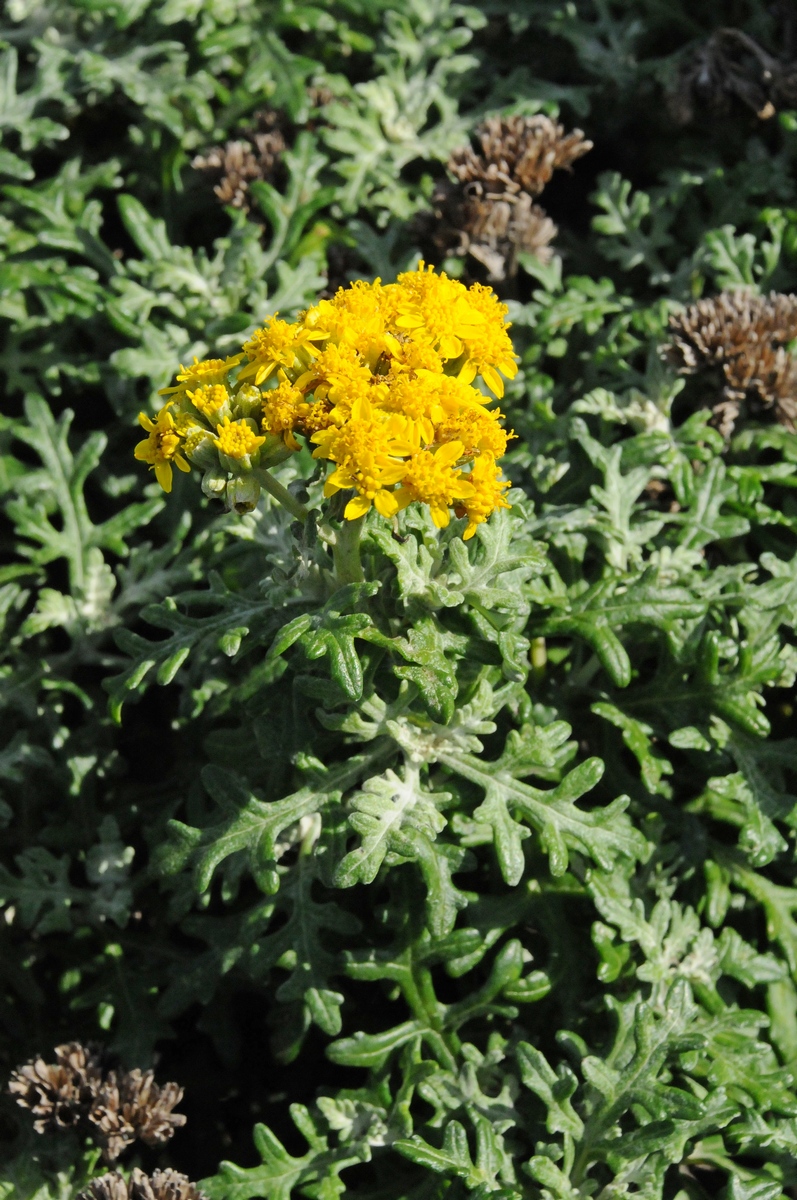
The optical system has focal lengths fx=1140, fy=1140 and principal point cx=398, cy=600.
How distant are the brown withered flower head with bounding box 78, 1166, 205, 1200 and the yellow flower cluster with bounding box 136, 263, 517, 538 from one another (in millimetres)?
1530

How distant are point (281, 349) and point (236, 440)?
25 centimetres

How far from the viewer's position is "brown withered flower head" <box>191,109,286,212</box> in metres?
3.94

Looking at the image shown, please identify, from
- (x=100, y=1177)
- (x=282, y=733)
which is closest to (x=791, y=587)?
(x=282, y=733)

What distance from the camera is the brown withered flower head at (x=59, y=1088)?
9.07 feet

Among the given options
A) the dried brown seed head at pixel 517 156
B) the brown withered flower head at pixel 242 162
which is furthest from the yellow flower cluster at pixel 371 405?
the brown withered flower head at pixel 242 162

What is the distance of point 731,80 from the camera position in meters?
4.01

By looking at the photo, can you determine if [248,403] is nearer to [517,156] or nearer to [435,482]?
[435,482]

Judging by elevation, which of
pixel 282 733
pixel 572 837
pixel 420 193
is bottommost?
pixel 572 837

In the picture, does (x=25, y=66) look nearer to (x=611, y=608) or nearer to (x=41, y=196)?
(x=41, y=196)

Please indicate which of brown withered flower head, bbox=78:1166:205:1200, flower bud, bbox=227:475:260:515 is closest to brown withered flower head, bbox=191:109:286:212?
flower bud, bbox=227:475:260:515

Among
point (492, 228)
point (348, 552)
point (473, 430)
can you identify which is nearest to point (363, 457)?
point (473, 430)

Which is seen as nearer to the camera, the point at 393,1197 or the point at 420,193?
the point at 393,1197

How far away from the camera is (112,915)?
3.08 meters

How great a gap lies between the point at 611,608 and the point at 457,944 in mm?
888
